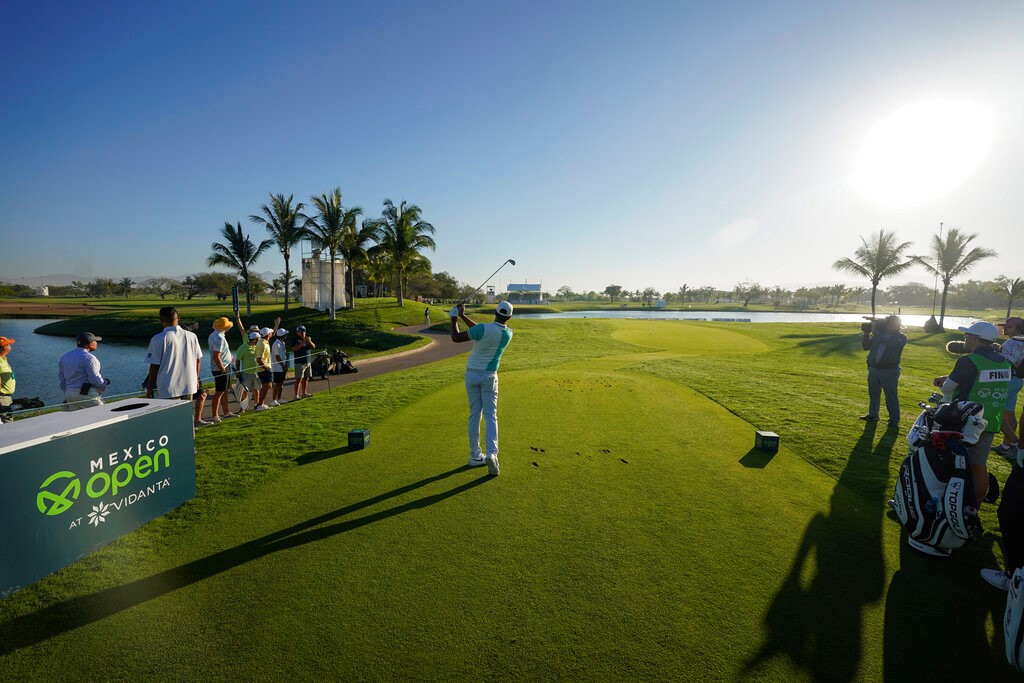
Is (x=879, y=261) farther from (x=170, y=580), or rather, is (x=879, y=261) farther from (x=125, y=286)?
(x=125, y=286)

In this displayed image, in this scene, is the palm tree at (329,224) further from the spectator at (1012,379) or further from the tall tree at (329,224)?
the spectator at (1012,379)

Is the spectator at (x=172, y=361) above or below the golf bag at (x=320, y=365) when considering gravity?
above

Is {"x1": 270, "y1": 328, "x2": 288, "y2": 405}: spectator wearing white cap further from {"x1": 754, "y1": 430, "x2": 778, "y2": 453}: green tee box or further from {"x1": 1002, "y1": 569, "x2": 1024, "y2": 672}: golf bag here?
{"x1": 1002, "y1": 569, "x2": 1024, "y2": 672}: golf bag

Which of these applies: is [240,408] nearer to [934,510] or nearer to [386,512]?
[386,512]

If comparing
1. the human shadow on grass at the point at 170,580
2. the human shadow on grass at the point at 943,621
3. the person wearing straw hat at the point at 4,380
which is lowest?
the human shadow on grass at the point at 170,580

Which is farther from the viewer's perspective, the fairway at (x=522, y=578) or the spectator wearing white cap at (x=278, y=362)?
the spectator wearing white cap at (x=278, y=362)

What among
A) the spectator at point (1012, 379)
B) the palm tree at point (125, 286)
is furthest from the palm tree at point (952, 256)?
the palm tree at point (125, 286)

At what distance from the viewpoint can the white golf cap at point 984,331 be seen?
16.9ft

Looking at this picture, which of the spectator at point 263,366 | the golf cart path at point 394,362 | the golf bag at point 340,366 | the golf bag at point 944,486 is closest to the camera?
the golf bag at point 944,486

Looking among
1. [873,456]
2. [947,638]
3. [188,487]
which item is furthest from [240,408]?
[873,456]

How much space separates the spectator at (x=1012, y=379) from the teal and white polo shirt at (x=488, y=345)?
7617mm

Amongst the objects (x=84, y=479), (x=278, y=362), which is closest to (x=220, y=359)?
(x=278, y=362)

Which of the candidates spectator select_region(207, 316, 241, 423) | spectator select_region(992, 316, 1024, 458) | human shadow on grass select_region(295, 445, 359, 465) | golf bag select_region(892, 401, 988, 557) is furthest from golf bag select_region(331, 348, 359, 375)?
spectator select_region(992, 316, 1024, 458)

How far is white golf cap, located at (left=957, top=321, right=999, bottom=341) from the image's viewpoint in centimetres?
515
